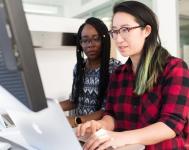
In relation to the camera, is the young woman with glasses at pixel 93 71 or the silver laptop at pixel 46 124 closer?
the silver laptop at pixel 46 124

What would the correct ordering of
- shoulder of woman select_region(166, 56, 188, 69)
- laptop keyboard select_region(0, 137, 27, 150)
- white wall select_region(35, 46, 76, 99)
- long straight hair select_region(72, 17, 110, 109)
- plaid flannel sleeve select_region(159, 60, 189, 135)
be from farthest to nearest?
white wall select_region(35, 46, 76, 99) → long straight hair select_region(72, 17, 110, 109) → shoulder of woman select_region(166, 56, 188, 69) → plaid flannel sleeve select_region(159, 60, 189, 135) → laptop keyboard select_region(0, 137, 27, 150)

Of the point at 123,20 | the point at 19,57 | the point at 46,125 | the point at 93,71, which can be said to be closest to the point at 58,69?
the point at 93,71

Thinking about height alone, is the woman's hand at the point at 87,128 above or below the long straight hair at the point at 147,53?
below

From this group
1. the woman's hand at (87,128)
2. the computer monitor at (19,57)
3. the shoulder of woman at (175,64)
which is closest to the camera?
the computer monitor at (19,57)

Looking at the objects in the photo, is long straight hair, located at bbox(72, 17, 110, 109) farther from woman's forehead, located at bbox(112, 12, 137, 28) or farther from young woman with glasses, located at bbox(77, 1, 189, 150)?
woman's forehead, located at bbox(112, 12, 137, 28)

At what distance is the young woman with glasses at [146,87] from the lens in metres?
1.09

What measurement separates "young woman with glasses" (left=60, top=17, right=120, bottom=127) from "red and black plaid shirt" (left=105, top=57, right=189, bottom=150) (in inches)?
15.6

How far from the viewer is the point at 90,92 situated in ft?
6.15

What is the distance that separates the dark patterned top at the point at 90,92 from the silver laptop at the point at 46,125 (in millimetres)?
1248

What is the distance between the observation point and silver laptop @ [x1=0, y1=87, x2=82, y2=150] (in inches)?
18.9

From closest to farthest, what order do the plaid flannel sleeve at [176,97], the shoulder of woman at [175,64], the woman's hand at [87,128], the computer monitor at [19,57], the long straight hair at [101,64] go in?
the computer monitor at [19,57] < the woman's hand at [87,128] < the plaid flannel sleeve at [176,97] < the shoulder of woman at [175,64] < the long straight hair at [101,64]

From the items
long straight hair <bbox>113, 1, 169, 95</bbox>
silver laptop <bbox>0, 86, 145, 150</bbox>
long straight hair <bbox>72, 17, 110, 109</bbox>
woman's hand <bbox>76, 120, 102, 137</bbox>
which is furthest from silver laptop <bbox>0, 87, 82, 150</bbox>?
long straight hair <bbox>72, 17, 110, 109</bbox>

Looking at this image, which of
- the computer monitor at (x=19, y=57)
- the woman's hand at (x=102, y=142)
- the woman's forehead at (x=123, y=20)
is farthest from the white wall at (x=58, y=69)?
the computer monitor at (x=19, y=57)

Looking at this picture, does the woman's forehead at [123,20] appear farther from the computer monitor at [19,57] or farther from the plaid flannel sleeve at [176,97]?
the computer monitor at [19,57]
